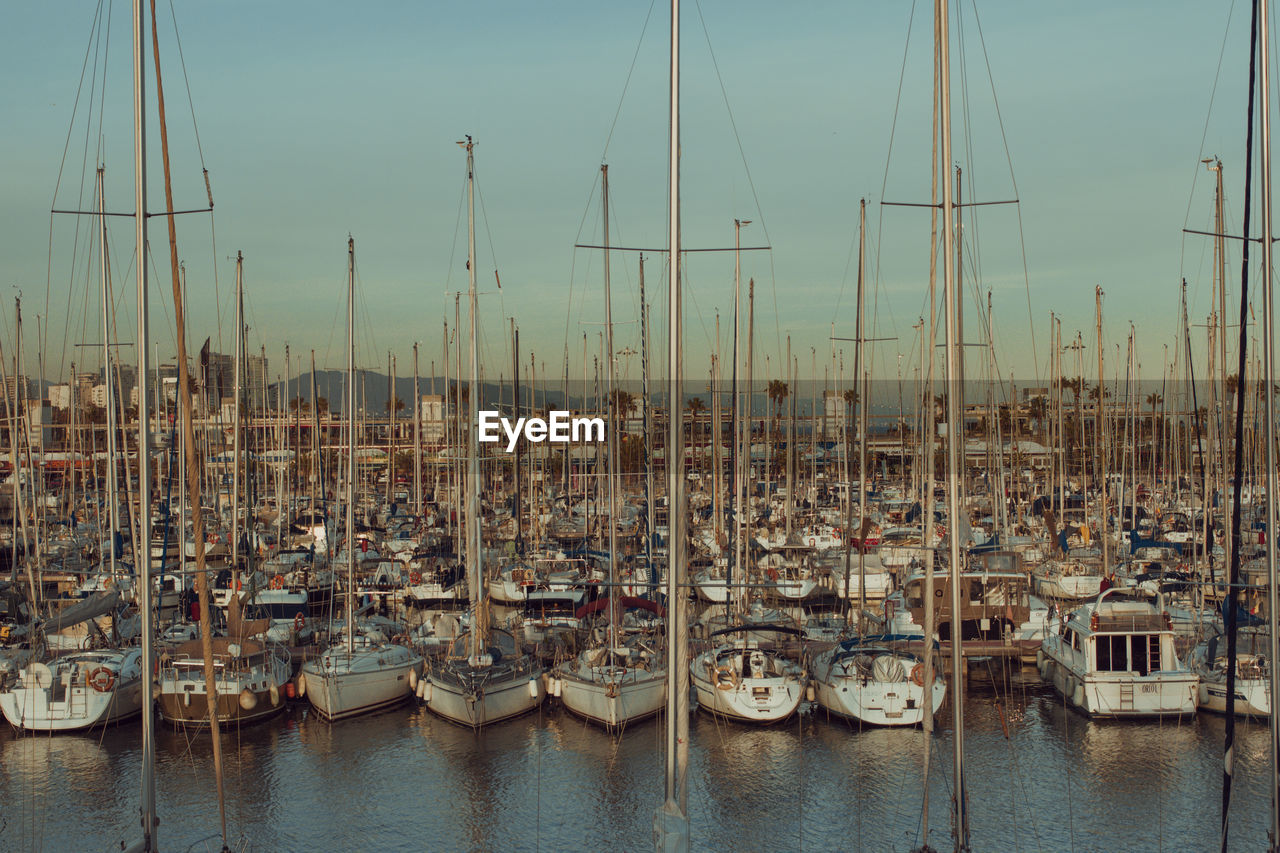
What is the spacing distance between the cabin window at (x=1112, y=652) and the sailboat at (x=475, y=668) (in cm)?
1345

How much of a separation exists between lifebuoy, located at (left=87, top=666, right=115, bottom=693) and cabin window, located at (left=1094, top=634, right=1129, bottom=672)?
23.3 meters

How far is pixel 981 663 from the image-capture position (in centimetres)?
3281

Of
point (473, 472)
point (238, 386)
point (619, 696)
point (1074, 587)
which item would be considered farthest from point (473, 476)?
point (1074, 587)

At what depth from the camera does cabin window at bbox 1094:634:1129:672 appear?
89.9ft

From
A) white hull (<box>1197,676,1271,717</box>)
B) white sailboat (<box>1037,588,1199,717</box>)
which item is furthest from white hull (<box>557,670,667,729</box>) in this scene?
white hull (<box>1197,676,1271,717</box>)

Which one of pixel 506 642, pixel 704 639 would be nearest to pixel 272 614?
pixel 506 642

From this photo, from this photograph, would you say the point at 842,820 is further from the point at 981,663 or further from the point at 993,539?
the point at 993,539

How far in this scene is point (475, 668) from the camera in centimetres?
2833

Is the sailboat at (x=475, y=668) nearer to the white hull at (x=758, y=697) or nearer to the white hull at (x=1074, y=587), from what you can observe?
the white hull at (x=758, y=697)

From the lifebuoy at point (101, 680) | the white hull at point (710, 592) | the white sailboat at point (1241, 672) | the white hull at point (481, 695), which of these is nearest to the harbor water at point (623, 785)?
the white hull at point (481, 695)

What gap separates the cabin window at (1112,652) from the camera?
27.4 metres

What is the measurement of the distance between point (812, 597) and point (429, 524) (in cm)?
2668

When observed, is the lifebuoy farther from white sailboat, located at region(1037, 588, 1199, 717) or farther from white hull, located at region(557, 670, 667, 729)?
white sailboat, located at region(1037, 588, 1199, 717)

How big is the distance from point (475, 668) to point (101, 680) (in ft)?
28.8
